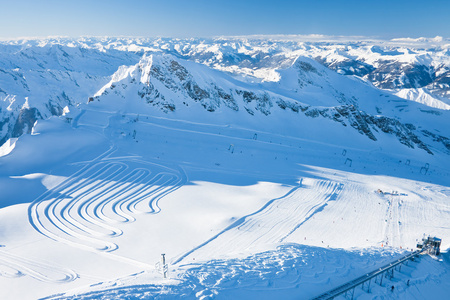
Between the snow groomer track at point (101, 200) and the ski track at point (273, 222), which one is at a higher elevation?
the snow groomer track at point (101, 200)

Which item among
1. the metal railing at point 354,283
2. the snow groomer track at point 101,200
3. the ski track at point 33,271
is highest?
the snow groomer track at point 101,200

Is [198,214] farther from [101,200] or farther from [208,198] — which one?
[101,200]

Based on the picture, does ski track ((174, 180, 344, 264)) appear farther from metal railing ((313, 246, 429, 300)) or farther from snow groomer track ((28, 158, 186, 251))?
snow groomer track ((28, 158, 186, 251))

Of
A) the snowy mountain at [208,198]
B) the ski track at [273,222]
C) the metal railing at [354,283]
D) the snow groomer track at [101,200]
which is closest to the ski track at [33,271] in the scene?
the snowy mountain at [208,198]

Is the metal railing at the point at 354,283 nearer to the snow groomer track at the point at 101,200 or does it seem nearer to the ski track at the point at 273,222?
the ski track at the point at 273,222

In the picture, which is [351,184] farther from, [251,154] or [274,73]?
[274,73]

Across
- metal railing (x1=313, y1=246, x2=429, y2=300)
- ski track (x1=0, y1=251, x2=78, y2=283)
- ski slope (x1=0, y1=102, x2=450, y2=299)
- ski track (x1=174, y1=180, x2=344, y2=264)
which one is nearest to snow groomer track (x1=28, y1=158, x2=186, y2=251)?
ski slope (x1=0, y1=102, x2=450, y2=299)

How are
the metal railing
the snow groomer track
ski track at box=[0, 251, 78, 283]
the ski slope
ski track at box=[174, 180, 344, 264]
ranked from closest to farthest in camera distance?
the metal railing
the ski slope
ski track at box=[0, 251, 78, 283]
ski track at box=[174, 180, 344, 264]
the snow groomer track
